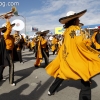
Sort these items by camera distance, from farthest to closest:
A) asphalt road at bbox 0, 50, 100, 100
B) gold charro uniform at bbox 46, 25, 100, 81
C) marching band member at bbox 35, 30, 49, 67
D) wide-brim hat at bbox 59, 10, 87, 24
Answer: marching band member at bbox 35, 30, 49, 67, asphalt road at bbox 0, 50, 100, 100, wide-brim hat at bbox 59, 10, 87, 24, gold charro uniform at bbox 46, 25, 100, 81

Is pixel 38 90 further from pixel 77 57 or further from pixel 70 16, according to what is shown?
pixel 70 16

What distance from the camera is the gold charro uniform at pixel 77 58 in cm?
372

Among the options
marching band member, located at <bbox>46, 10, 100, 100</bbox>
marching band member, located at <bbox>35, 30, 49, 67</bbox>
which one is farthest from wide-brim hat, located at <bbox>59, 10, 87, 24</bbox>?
marching band member, located at <bbox>35, 30, 49, 67</bbox>

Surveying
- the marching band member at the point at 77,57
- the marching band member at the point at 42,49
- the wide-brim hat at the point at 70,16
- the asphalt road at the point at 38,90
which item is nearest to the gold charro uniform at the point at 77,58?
the marching band member at the point at 77,57

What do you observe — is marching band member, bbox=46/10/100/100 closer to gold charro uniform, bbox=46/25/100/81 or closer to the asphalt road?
gold charro uniform, bbox=46/25/100/81

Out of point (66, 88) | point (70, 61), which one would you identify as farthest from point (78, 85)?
point (70, 61)

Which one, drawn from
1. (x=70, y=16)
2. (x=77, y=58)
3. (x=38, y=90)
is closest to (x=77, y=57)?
(x=77, y=58)

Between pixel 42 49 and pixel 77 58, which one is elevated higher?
pixel 77 58

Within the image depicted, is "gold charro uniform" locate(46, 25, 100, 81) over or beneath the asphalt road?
over

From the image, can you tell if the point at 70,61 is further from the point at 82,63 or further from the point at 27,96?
the point at 27,96

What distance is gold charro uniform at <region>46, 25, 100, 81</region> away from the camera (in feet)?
12.2

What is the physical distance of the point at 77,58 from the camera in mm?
3904

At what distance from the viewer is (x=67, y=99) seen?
15.1 ft

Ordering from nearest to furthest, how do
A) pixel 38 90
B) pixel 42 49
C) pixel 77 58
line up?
1. pixel 77 58
2. pixel 38 90
3. pixel 42 49
